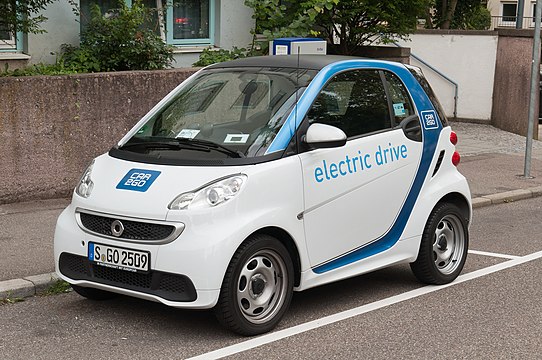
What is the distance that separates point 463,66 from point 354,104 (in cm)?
1361

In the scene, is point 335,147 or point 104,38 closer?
point 335,147

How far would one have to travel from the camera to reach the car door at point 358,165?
6340mm

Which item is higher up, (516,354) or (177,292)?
(177,292)

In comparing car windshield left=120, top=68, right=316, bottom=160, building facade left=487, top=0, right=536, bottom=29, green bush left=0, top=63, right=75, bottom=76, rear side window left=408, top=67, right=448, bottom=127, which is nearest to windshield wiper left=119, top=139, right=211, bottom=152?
car windshield left=120, top=68, right=316, bottom=160

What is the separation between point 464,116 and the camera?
786 inches

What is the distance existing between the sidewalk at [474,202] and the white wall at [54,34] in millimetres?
2571

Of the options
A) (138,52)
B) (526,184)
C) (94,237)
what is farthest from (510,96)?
(94,237)

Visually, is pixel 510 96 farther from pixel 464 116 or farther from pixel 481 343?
pixel 481 343

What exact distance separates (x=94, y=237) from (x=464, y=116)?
14957 millimetres

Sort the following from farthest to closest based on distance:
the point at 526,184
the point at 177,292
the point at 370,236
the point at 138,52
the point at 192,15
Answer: the point at 192,15
the point at 526,184
the point at 138,52
the point at 370,236
the point at 177,292

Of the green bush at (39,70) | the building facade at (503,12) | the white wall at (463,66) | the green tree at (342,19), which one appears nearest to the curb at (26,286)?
the green bush at (39,70)

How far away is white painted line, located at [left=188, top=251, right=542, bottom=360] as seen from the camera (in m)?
5.77

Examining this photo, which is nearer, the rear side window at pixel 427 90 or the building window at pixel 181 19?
the rear side window at pixel 427 90

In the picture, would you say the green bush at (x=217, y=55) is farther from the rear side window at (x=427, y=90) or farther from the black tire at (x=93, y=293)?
the black tire at (x=93, y=293)
